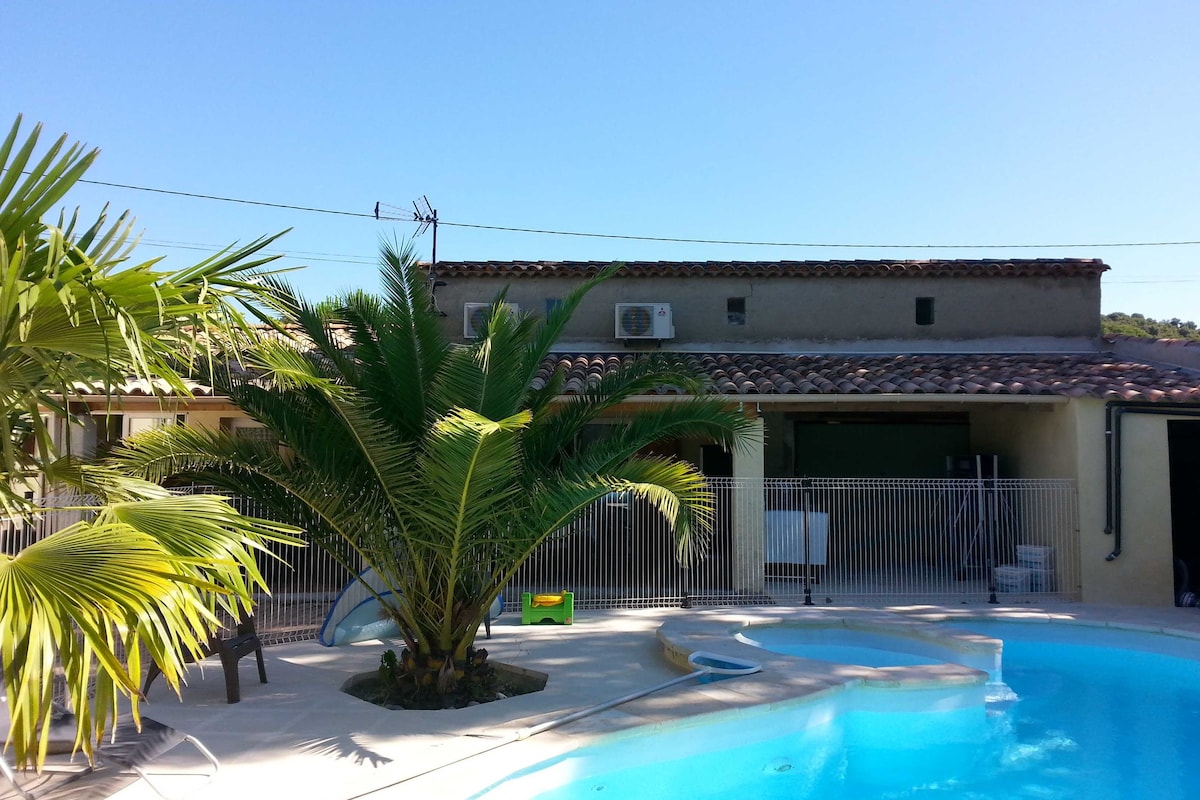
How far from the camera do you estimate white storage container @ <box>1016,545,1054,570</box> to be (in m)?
13.3

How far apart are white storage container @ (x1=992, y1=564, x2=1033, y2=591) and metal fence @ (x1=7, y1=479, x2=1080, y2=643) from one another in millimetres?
16

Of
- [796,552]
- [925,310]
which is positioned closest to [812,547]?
[796,552]

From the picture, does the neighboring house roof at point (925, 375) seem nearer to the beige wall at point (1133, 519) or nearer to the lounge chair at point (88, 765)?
the beige wall at point (1133, 519)

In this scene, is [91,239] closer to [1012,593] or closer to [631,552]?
[631,552]

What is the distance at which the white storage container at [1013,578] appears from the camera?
1339 cm

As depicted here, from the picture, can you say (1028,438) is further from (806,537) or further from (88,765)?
(88,765)

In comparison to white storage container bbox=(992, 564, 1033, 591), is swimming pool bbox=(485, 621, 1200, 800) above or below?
below

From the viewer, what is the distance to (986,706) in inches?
344

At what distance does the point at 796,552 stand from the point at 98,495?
418 inches

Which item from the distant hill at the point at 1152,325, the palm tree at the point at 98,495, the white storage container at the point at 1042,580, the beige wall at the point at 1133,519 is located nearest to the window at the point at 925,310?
the beige wall at the point at 1133,519

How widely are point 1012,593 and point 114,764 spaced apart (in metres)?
12.5

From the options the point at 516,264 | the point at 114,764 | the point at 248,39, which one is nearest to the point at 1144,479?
the point at 516,264

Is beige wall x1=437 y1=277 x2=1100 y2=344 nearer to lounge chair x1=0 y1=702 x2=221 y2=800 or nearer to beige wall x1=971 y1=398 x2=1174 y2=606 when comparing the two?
beige wall x1=971 y1=398 x2=1174 y2=606

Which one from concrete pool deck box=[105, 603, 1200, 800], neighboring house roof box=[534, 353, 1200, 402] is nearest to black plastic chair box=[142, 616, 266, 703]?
concrete pool deck box=[105, 603, 1200, 800]
